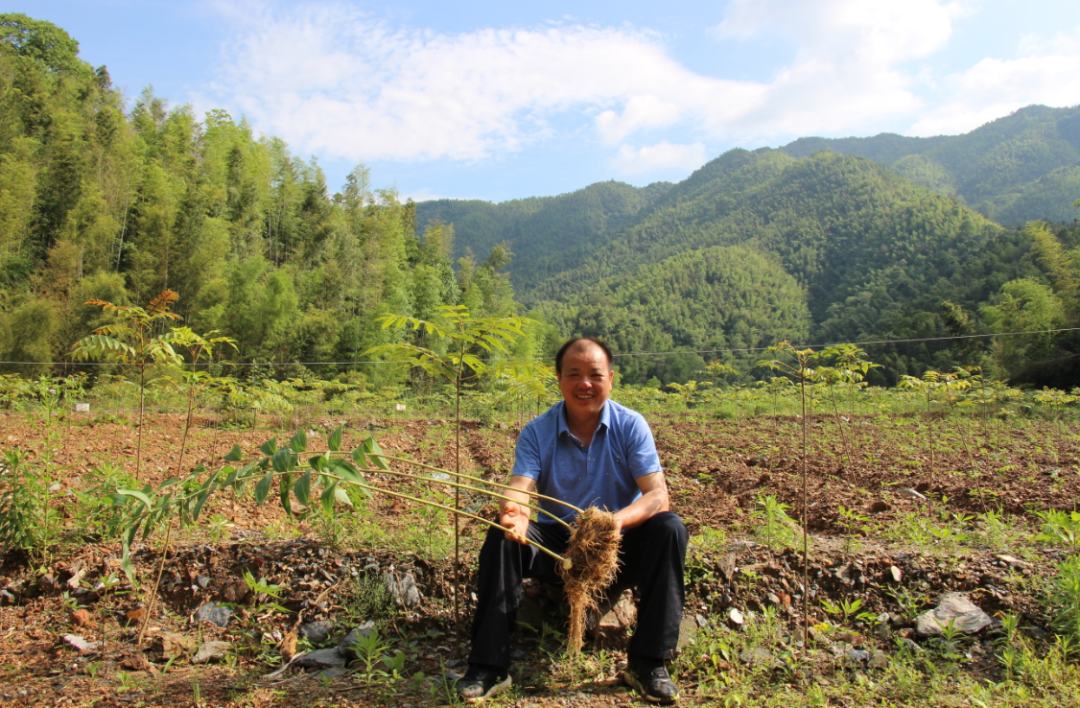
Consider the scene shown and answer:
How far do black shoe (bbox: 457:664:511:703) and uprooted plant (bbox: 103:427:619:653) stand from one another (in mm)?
264

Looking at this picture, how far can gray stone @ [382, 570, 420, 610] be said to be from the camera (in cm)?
241

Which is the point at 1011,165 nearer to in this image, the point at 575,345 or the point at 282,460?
the point at 575,345

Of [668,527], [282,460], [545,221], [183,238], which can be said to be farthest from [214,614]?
[545,221]

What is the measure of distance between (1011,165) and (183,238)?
126 m

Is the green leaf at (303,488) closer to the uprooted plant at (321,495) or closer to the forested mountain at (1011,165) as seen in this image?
the uprooted plant at (321,495)

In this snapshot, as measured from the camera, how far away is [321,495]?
131 centimetres

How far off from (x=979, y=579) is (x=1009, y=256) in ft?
121

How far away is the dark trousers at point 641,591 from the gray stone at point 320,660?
0.57 meters

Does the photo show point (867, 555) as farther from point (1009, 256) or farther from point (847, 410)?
point (1009, 256)

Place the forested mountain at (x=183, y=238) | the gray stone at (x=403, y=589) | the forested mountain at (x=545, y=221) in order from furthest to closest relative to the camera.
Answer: the forested mountain at (x=545, y=221)
the forested mountain at (x=183, y=238)
the gray stone at (x=403, y=589)

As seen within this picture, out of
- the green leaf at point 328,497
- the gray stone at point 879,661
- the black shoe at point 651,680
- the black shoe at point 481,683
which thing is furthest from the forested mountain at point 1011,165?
the green leaf at point 328,497

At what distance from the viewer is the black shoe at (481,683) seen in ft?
5.95

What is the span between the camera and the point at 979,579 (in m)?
2.50

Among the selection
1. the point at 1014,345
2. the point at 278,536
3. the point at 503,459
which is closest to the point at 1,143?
the point at 503,459
